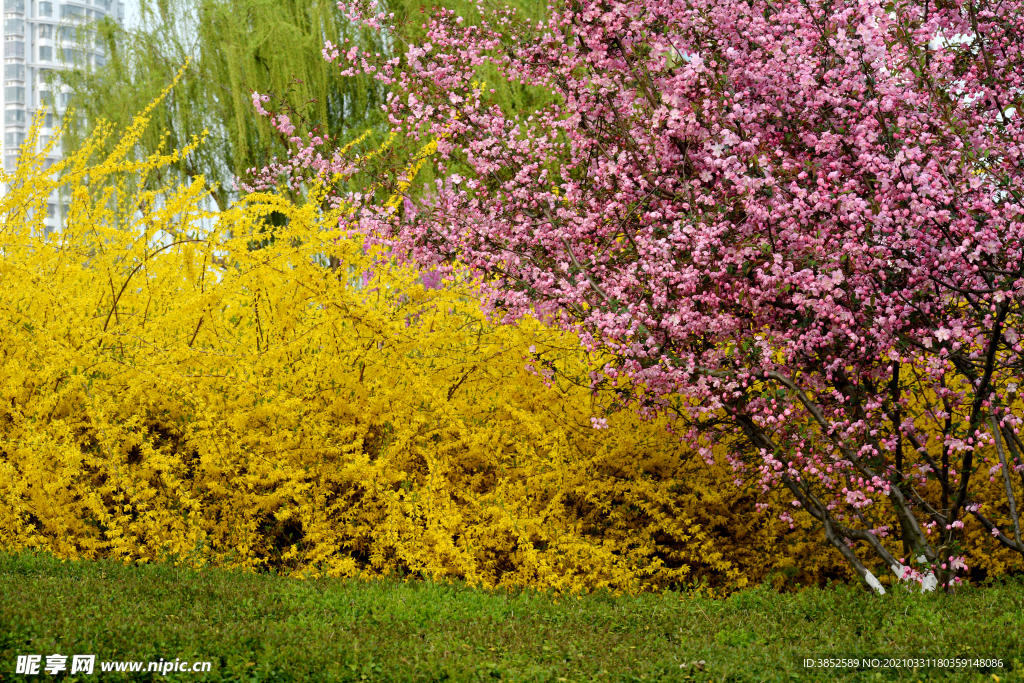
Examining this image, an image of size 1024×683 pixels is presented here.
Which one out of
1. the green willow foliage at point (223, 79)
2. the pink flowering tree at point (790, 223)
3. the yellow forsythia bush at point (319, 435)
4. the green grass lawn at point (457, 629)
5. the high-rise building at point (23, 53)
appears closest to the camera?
the green grass lawn at point (457, 629)

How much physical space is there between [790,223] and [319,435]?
10.5 feet

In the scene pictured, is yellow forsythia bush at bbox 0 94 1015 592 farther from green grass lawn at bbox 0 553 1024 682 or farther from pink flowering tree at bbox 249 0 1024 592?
pink flowering tree at bbox 249 0 1024 592

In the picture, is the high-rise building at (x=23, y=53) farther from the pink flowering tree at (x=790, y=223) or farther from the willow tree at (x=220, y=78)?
the pink flowering tree at (x=790, y=223)

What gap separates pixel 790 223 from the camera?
496 centimetres

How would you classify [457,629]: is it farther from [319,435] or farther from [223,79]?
[223,79]

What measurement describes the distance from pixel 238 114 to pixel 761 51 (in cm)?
1060

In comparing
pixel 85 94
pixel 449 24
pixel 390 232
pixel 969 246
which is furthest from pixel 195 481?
pixel 85 94

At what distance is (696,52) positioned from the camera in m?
5.48

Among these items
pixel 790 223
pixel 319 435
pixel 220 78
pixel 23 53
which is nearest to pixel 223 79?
pixel 220 78

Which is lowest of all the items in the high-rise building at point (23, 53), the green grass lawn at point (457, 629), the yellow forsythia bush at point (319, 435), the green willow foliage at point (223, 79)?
the green grass lawn at point (457, 629)

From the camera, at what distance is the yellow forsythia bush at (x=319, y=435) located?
628 centimetres

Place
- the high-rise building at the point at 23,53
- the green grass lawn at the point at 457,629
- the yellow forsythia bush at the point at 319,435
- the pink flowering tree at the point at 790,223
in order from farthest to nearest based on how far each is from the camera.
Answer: the high-rise building at the point at 23,53 → the yellow forsythia bush at the point at 319,435 → the pink flowering tree at the point at 790,223 → the green grass lawn at the point at 457,629

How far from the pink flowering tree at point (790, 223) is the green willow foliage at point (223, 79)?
29.1 feet

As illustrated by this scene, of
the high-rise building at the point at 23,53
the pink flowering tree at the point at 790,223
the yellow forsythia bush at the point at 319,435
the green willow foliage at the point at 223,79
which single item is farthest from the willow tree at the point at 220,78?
the high-rise building at the point at 23,53
